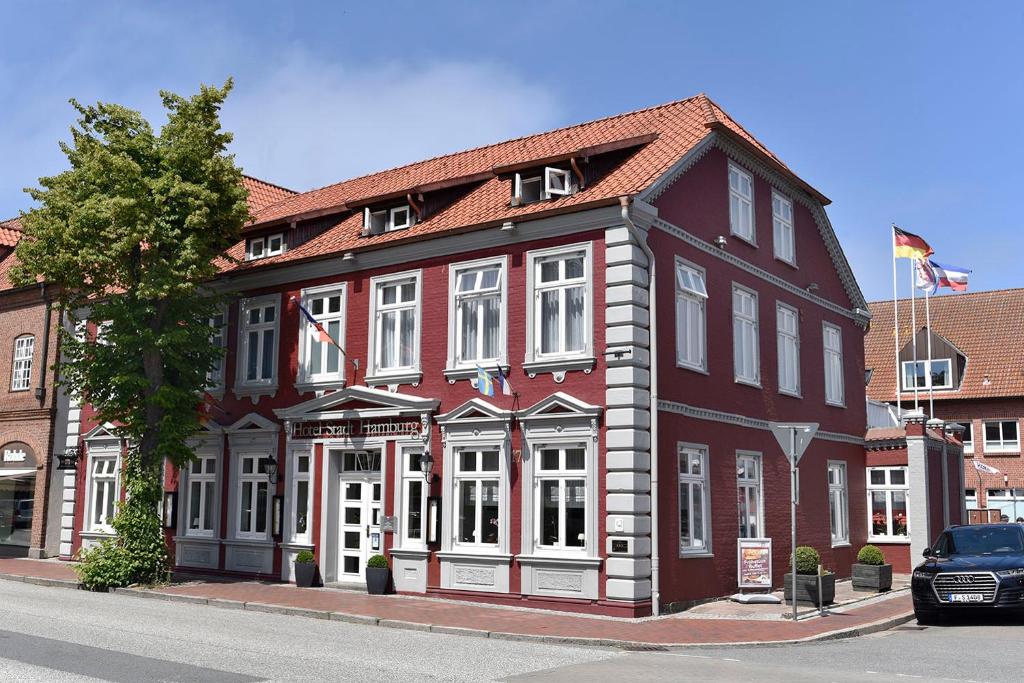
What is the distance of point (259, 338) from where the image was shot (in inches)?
989

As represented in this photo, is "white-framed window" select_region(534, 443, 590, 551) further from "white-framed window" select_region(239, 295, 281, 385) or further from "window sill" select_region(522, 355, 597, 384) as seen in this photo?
"white-framed window" select_region(239, 295, 281, 385)

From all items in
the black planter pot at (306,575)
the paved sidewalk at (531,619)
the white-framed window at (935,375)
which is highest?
the white-framed window at (935,375)

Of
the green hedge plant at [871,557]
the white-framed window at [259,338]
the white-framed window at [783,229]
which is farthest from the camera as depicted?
the white-framed window at [783,229]

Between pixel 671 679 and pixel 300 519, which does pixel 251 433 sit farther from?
pixel 671 679

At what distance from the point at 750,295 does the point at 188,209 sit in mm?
12534

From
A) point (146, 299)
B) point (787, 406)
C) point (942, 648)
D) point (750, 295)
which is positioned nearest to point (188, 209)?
point (146, 299)

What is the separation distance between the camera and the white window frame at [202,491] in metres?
25.0

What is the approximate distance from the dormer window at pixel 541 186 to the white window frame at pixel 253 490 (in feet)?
28.8

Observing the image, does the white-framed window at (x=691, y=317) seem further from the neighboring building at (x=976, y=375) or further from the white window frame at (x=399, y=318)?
the neighboring building at (x=976, y=375)

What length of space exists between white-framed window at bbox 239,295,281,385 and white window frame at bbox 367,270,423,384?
10.6 feet

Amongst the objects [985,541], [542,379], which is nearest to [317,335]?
[542,379]

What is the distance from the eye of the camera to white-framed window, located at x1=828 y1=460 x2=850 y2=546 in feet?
85.8

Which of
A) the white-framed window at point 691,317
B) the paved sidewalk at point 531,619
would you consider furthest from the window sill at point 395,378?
the white-framed window at point 691,317

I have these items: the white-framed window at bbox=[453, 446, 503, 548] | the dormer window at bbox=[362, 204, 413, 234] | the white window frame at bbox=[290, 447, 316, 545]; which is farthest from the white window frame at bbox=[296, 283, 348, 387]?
the white-framed window at bbox=[453, 446, 503, 548]
